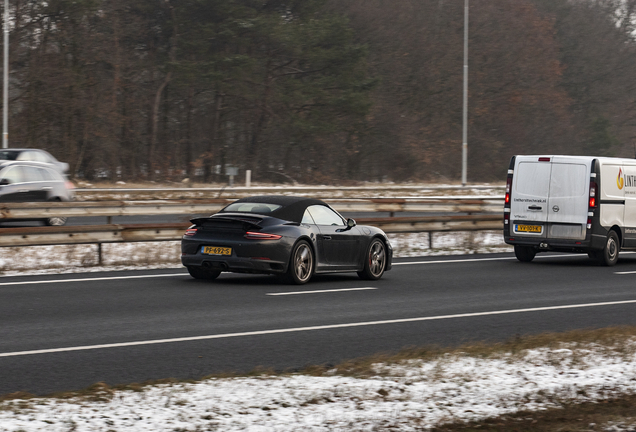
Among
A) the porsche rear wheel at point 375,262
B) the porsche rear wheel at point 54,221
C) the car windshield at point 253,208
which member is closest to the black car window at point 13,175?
the porsche rear wheel at point 54,221

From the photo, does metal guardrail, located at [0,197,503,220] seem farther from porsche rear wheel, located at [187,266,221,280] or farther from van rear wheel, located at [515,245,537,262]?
van rear wheel, located at [515,245,537,262]

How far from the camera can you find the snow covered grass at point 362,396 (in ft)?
17.9

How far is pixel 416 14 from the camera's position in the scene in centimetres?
6412

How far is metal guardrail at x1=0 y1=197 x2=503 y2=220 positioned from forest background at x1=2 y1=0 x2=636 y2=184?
23.4 metres

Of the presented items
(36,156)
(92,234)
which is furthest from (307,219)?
(36,156)

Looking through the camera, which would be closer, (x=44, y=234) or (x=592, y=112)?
(x=44, y=234)

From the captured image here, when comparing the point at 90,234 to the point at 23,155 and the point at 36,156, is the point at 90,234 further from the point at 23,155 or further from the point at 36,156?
the point at 36,156

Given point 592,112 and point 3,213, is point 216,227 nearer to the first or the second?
point 3,213

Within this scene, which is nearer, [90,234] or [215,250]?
[215,250]

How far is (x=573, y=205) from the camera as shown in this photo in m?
18.0

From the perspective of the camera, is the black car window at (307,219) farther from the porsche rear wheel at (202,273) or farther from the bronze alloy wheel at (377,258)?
the porsche rear wheel at (202,273)

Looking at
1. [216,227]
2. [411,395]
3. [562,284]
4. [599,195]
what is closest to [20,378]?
[411,395]

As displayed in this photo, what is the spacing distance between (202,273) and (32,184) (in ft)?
32.1

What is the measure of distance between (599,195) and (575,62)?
58.9m
